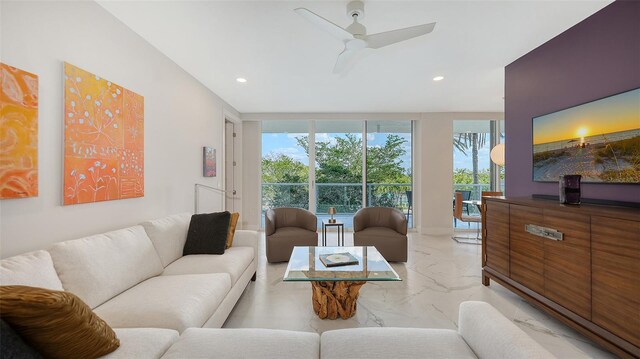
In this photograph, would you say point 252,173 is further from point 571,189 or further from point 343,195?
point 571,189

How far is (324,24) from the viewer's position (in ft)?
6.32

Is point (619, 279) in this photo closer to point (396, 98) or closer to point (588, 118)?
point (588, 118)

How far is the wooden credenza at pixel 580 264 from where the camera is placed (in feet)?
5.23

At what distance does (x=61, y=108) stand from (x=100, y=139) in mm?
328

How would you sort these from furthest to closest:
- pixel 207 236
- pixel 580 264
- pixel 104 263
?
pixel 207 236 → pixel 580 264 → pixel 104 263

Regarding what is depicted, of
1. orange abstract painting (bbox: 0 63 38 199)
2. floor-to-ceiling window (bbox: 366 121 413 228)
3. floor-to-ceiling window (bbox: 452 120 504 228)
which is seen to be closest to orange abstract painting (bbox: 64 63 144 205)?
orange abstract painting (bbox: 0 63 38 199)

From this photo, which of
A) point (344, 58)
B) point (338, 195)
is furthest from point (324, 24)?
point (338, 195)

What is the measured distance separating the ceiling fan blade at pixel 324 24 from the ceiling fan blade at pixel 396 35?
6.5 inches

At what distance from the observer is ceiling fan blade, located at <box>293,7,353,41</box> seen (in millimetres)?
1812

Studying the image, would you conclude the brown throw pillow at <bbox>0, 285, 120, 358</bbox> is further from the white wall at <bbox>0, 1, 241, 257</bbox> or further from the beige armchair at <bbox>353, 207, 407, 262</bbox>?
the beige armchair at <bbox>353, 207, 407, 262</bbox>

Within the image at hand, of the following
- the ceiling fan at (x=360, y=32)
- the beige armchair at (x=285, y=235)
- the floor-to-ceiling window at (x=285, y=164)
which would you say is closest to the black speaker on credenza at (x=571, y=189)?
the ceiling fan at (x=360, y=32)

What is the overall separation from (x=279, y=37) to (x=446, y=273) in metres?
3.27

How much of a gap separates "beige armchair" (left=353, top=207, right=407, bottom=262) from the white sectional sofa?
6.28ft

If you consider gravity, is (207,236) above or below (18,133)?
below
